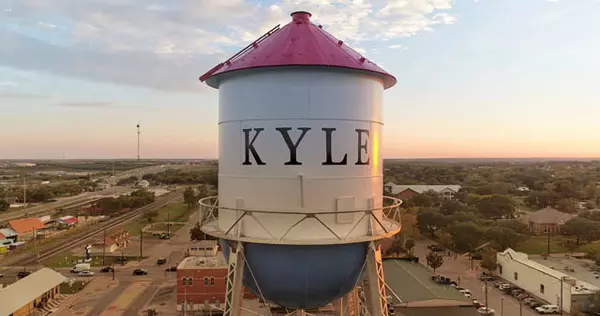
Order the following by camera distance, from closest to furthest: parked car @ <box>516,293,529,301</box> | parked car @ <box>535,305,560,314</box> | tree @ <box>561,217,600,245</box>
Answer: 1. parked car @ <box>535,305,560,314</box>
2. parked car @ <box>516,293,529,301</box>
3. tree @ <box>561,217,600,245</box>

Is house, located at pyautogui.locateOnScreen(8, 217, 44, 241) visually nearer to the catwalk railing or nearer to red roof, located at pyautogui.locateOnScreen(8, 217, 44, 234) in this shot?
red roof, located at pyautogui.locateOnScreen(8, 217, 44, 234)

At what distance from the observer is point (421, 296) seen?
89.2 ft

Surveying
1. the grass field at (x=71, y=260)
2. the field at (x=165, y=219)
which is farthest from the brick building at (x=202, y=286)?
the field at (x=165, y=219)

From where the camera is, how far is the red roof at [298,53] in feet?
26.0

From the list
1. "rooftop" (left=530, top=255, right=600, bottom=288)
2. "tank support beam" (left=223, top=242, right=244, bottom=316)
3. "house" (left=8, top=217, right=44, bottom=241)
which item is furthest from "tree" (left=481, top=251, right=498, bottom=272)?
"house" (left=8, top=217, right=44, bottom=241)

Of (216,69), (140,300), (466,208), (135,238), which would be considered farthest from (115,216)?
(216,69)

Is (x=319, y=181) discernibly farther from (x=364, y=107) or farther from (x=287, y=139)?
(x=364, y=107)

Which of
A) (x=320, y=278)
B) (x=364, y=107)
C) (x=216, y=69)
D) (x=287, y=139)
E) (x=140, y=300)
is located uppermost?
(x=216, y=69)

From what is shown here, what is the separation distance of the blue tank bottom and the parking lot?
23.6 m

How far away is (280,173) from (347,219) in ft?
4.64

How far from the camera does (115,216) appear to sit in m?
67.4

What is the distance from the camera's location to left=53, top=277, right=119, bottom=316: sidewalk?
29.6m

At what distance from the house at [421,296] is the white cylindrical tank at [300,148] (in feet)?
52.2

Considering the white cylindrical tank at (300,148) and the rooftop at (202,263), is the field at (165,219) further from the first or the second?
the white cylindrical tank at (300,148)
